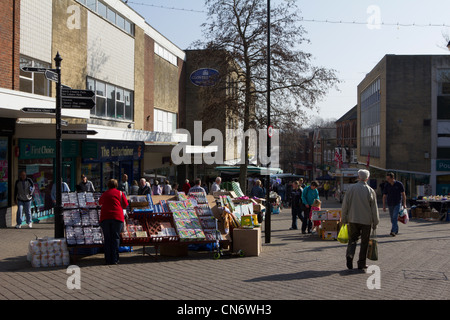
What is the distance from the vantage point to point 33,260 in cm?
912

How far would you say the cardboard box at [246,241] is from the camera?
10422 millimetres

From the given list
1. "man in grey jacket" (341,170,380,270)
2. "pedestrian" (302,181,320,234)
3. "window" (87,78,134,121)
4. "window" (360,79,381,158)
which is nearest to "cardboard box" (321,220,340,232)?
"pedestrian" (302,181,320,234)

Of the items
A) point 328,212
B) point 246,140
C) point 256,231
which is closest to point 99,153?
point 246,140

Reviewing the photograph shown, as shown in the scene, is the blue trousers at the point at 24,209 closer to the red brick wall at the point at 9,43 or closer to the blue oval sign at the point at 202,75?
the red brick wall at the point at 9,43

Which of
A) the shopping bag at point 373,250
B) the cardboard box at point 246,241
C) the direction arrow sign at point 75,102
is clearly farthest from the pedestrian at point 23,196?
the shopping bag at point 373,250

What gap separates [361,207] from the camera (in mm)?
8641

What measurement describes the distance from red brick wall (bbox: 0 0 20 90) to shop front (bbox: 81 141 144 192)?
17.4ft

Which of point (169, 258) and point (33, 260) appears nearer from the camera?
point (33, 260)

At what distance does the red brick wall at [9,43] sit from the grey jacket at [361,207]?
412 inches

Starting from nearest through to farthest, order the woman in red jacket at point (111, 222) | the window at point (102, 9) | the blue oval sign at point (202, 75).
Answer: the woman in red jacket at point (111, 222), the window at point (102, 9), the blue oval sign at point (202, 75)

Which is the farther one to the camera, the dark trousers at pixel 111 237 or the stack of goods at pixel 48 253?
the dark trousers at pixel 111 237

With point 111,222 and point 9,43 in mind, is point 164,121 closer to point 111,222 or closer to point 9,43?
point 9,43
